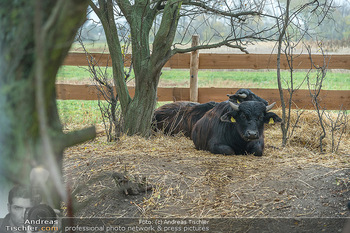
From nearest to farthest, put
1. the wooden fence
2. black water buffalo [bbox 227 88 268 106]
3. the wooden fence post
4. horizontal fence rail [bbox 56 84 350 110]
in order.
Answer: black water buffalo [bbox 227 88 268 106] < horizontal fence rail [bbox 56 84 350 110] < the wooden fence < the wooden fence post

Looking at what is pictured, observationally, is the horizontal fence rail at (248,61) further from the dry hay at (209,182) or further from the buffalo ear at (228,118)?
the dry hay at (209,182)

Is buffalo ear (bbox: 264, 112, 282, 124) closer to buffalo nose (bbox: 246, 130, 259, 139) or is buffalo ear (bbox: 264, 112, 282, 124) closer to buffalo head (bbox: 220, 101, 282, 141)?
buffalo head (bbox: 220, 101, 282, 141)

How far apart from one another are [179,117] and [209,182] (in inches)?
154

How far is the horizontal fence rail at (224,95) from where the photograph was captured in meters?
9.12

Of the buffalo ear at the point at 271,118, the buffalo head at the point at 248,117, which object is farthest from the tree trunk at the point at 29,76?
the buffalo ear at the point at 271,118

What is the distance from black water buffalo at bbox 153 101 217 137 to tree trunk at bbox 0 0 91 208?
604 centimetres

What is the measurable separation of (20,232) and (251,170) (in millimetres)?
3538

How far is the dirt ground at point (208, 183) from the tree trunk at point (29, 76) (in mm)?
1338

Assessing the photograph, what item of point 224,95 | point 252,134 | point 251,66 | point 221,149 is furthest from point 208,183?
point 251,66

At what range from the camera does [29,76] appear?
Answer: 1484mm

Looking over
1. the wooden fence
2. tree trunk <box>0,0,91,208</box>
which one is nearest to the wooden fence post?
the wooden fence

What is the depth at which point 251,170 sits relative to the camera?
16.3 ft

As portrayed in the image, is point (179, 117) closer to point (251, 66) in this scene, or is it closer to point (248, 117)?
point (248, 117)

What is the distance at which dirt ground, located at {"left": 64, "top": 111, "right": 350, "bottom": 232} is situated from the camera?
→ 3.78m
